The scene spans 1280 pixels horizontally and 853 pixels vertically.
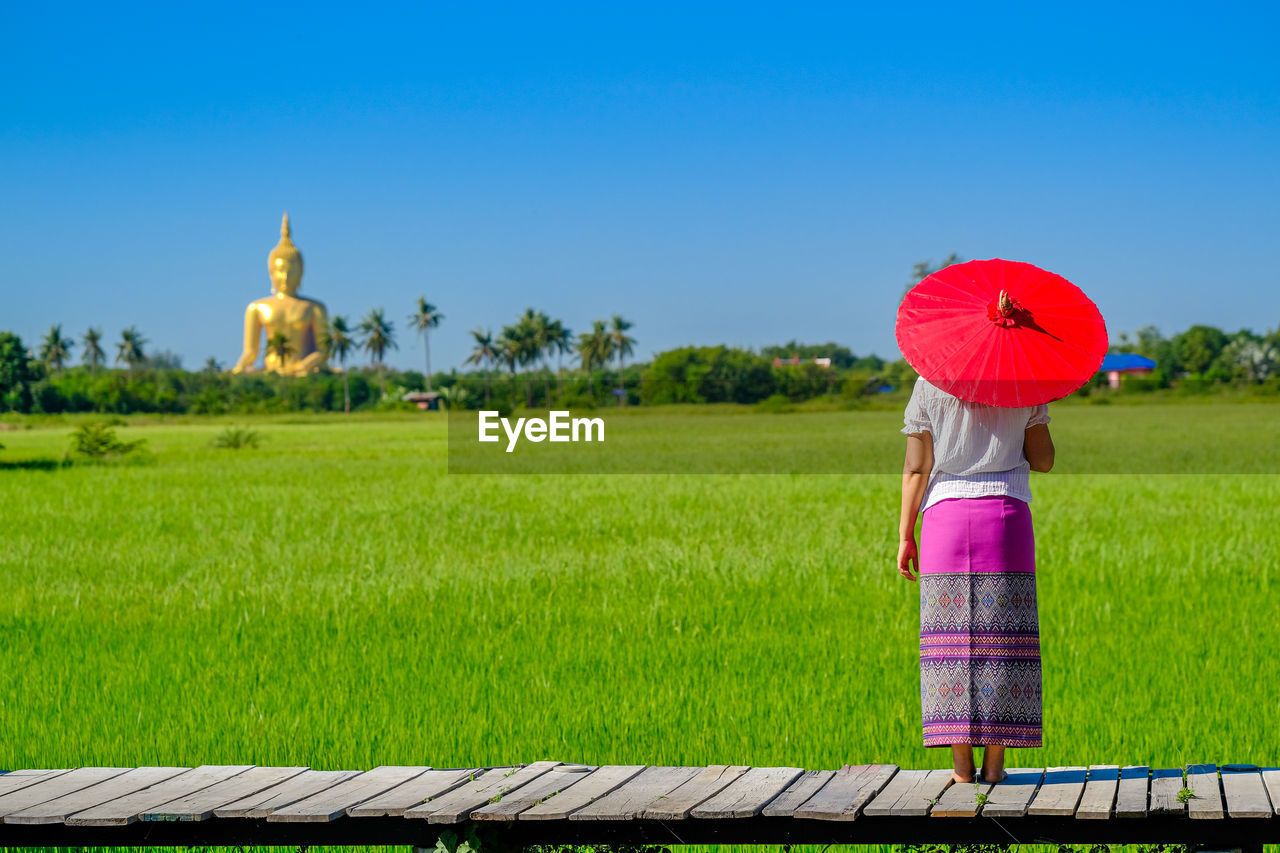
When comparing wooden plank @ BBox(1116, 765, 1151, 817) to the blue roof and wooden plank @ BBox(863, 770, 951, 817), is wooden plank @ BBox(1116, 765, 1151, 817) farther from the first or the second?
the blue roof

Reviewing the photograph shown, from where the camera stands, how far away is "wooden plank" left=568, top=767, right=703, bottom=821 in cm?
335

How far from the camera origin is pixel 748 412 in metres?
45.7

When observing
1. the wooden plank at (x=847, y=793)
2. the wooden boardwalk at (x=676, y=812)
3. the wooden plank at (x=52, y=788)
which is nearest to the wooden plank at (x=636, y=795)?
the wooden boardwalk at (x=676, y=812)

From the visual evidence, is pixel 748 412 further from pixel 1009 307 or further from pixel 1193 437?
pixel 1009 307

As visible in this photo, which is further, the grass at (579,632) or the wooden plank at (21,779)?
the grass at (579,632)

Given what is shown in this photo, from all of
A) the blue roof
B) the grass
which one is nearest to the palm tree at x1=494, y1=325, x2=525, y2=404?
the blue roof

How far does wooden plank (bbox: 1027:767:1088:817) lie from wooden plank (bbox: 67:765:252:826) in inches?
89.0

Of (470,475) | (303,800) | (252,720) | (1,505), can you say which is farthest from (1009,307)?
(470,475)

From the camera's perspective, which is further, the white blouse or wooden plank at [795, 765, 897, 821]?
the white blouse

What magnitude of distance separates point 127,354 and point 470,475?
7776 cm

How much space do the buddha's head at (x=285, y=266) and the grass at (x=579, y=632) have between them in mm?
80572

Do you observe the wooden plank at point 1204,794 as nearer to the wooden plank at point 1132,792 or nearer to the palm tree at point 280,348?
the wooden plank at point 1132,792

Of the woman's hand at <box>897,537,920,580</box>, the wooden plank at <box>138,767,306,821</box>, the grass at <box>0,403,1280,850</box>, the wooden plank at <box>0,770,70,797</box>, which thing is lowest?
the grass at <box>0,403,1280,850</box>

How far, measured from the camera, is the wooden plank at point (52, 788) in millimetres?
3546
